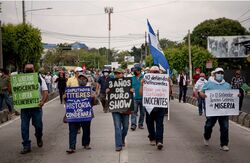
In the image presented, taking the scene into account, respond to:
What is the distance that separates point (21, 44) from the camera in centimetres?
4594

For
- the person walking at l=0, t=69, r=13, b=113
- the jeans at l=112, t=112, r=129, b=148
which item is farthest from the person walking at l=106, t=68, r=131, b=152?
the person walking at l=0, t=69, r=13, b=113

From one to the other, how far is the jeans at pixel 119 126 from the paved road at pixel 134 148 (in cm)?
25

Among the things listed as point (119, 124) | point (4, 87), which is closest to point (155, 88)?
point (119, 124)

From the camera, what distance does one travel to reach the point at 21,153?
394 inches

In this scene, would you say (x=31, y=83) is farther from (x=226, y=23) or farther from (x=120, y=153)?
(x=226, y=23)

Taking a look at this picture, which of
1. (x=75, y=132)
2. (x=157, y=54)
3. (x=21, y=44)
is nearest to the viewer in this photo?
(x=75, y=132)

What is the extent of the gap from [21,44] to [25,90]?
36276mm

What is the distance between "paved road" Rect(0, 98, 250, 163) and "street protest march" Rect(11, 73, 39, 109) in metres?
1.02

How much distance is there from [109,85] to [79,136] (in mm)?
2437

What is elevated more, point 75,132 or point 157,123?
point 157,123

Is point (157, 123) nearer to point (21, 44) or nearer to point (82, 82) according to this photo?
point (82, 82)

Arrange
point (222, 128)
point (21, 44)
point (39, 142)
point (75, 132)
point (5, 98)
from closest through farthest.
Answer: point (75, 132) < point (222, 128) < point (39, 142) < point (5, 98) < point (21, 44)

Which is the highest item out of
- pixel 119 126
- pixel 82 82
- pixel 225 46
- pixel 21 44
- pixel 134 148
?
pixel 225 46

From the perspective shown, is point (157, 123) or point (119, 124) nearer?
point (119, 124)
